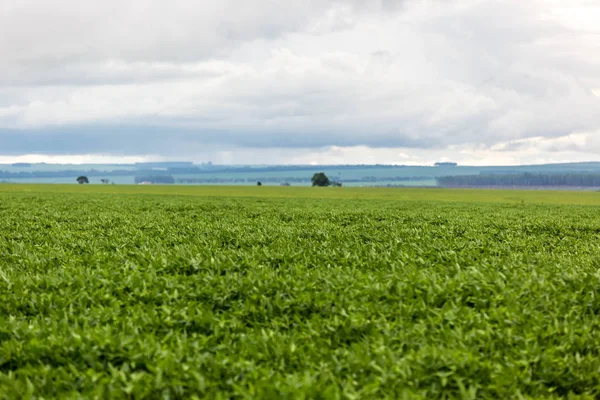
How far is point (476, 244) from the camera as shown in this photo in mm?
17062

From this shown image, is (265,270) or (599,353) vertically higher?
(265,270)

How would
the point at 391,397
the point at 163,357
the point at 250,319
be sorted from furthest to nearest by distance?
the point at 250,319, the point at 163,357, the point at 391,397

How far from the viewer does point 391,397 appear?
702cm

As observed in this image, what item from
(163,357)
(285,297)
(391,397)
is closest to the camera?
(391,397)

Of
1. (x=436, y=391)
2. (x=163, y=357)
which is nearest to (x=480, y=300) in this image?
(x=436, y=391)

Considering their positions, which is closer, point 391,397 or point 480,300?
point 391,397

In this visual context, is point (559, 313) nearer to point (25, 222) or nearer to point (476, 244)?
point (476, 244)

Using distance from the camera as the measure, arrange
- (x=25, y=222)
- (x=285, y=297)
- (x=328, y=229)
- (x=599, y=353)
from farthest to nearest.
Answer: (x=25, y=222)
(x=328, y=229)
(x=285, y=297)
(x=599, y=353)

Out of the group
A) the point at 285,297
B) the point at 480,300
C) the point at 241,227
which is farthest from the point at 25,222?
the point at 480,300

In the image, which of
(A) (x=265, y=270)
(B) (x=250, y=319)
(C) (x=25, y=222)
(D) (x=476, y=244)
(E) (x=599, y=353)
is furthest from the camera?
(C) (x=25, y=222)

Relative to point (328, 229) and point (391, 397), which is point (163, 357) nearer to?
point (391, 397)

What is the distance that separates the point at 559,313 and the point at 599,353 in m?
1.30

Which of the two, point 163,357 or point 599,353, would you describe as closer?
point 163,357

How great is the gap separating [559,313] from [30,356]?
8618 millimetres
